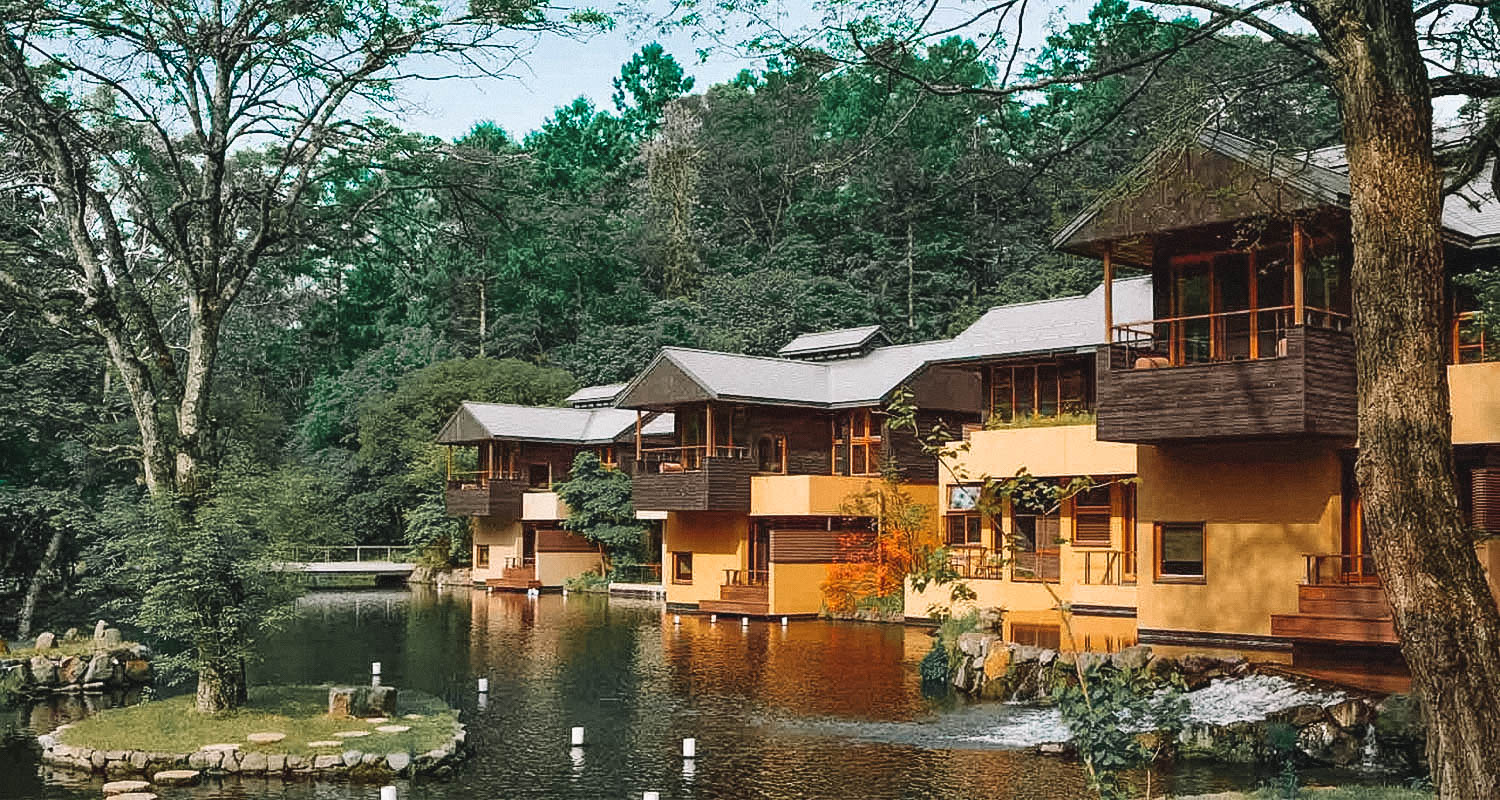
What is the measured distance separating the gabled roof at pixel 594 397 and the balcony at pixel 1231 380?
30247 mm

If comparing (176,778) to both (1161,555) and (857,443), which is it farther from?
(857,443)

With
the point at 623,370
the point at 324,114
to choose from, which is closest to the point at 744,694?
the point at 324,114

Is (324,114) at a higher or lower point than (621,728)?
higher

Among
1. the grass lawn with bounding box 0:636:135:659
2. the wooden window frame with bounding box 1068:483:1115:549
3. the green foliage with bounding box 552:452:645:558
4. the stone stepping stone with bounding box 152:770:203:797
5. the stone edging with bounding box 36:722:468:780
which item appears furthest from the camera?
the green foliage with bounding box 552:452:645:558

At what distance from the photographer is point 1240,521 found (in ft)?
70.0

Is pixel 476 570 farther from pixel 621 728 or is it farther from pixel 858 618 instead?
pixel 621 728

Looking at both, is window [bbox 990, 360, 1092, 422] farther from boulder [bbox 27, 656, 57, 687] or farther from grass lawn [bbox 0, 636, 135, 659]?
boulder [bbox 27, 656, 57, 687]

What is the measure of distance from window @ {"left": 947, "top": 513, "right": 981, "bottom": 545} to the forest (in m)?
8.10

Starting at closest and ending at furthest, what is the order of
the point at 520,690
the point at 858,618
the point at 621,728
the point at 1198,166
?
the point at 621,728
the point at 1198,166
the point at 520,690
the point at 858,618

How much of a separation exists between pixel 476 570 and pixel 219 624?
33131mm

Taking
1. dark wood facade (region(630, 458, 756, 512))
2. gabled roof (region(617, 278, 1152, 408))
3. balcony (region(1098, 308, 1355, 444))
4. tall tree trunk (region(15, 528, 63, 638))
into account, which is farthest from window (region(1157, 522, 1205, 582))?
tall tree trunk (region(15, 528, 63, 638))

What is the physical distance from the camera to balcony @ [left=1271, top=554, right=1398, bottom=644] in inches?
711

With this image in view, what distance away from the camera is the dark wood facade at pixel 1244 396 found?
746 inches

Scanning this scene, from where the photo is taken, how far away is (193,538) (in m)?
16.2
